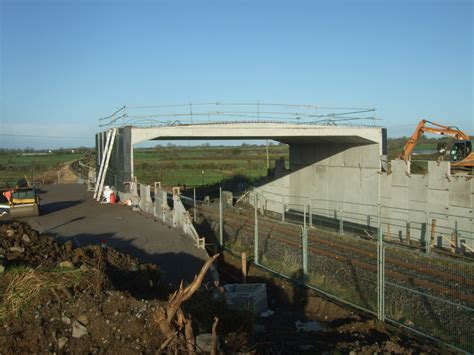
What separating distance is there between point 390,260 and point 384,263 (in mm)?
3963

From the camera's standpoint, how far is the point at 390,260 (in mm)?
16922

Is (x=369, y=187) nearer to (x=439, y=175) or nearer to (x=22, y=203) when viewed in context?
(x=439, y=175)

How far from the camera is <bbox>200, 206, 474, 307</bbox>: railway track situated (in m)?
13.5

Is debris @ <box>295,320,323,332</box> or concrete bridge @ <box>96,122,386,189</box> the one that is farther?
concrete bridge @ <box>96,122,386,189</box>

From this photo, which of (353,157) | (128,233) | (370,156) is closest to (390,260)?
(128,233)

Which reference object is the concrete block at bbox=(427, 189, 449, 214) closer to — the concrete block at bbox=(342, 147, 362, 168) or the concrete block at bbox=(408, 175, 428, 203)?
the concrete block at bbox=(408, 175, 428, 203)

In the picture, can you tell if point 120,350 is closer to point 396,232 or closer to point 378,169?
point 396,232

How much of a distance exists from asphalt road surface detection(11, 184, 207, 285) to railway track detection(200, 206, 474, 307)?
352cm

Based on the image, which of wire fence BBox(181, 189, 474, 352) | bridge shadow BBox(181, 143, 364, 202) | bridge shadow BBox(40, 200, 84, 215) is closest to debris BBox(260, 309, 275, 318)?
wire fence BBox(181, 189, 474, 352)

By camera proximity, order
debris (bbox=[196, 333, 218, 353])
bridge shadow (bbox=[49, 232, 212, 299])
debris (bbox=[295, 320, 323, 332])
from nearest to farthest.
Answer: debris (bbox=[196, 333, 218, 353])
debris (bbox=[295, 320, 323, 332])
bridge shadow (bbox=[49, 232, 212, 299])

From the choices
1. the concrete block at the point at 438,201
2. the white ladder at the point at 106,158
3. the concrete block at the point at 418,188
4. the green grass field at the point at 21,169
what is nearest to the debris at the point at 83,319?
the concrete block at the point at 438,201

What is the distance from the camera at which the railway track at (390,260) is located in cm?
1355

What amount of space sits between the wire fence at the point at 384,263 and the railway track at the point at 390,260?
25 mm

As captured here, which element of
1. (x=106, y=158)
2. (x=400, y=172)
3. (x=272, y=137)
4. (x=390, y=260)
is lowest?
(x=390, y=260)
